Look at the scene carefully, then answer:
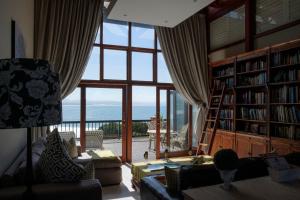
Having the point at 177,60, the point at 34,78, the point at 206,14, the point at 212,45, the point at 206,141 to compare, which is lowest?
the point at 206,141

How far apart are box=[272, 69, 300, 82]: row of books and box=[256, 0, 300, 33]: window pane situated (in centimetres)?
94

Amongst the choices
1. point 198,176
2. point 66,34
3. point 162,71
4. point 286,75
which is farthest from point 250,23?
point 198,176

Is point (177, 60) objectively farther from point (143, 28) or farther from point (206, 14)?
point (206, 14)

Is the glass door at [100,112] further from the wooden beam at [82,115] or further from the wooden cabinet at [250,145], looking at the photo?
the wooden cabinet at [250,145]

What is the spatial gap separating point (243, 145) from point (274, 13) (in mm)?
2641

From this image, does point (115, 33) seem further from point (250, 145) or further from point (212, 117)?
point (250, 145)

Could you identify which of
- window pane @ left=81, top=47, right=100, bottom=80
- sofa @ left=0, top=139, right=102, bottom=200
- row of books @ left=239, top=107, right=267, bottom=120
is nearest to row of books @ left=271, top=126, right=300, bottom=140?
row of books @ left=239, top=107, right=267, bottom=120

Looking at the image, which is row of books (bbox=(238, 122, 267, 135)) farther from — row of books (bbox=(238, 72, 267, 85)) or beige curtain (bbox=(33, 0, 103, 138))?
beige curtain (bbox=(33, 0, 103, 138))

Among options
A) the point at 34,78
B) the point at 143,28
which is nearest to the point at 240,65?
the point at 143,28

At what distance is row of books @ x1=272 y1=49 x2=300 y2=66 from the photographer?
13.0ft

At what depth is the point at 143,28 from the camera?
612 centimetres

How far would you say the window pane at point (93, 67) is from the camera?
5.58 metres

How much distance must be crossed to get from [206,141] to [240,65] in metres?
2.09

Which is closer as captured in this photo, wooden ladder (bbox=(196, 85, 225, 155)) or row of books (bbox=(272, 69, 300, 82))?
row of books (bbox=(272, 69, 300, 82))
